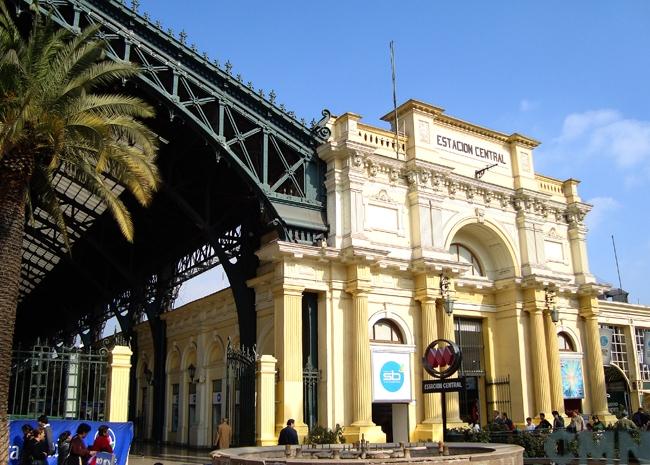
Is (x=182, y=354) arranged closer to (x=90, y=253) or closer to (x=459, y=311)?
(x=90, y=253)

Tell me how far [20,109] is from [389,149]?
15.2 metres

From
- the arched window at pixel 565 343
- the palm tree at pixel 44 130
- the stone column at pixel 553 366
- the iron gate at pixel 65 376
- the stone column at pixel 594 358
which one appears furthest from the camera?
the arched window at pixel 565 343

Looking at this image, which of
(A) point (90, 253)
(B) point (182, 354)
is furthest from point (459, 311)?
(A) point (90, 253)

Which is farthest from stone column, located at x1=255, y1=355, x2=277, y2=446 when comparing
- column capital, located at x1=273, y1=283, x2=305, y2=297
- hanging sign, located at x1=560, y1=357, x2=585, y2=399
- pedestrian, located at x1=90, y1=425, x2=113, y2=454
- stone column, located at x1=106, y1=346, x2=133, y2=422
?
hanging sign, located at x1=560, y1=357, x2=585, y2=399

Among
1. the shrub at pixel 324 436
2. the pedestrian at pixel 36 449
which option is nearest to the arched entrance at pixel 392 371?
the shrub at pixel 324 436

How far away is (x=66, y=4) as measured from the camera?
2139 centimetres

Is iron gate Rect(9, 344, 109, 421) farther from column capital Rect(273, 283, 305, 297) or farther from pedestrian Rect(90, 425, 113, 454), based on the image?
column capital Rect(273, 283, 305, 297)

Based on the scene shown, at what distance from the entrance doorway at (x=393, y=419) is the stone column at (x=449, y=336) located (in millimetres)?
1628

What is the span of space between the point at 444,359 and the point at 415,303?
4933 millimetres

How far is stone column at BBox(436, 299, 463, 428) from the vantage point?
25.3m

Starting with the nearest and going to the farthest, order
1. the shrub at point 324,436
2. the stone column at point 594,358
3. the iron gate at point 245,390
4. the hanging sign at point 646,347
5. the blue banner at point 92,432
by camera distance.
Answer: the blue banner at point 92,432 < the shrub at point 324,436 < the iron gate at point 245,390 < the stone column at point 594,358 < the hanging sign at point 646,347

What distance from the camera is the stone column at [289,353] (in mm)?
22141

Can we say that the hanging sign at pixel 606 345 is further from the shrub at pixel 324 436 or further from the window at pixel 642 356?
the shrub at pixel 324 436

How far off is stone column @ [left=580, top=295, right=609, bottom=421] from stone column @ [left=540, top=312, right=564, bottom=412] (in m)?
2.57
